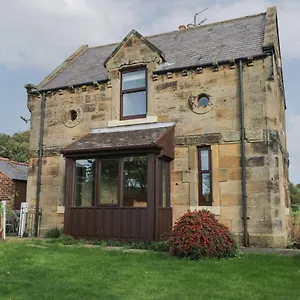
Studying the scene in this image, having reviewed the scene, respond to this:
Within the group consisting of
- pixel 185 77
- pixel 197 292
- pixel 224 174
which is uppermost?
pixel 185 77

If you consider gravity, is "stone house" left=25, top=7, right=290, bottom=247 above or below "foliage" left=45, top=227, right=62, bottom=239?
above

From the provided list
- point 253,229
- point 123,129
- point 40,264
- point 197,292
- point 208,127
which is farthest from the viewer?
point 123,129

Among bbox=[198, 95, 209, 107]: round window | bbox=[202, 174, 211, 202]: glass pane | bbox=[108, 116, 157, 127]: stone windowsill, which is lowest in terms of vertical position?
bbox=[202, 174, 211, 202]: glass pane

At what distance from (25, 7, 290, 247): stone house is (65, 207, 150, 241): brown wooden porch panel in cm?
3

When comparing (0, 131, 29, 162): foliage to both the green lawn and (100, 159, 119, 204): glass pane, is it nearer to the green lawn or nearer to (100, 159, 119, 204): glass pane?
(100, 159, 119, 204): glass pane

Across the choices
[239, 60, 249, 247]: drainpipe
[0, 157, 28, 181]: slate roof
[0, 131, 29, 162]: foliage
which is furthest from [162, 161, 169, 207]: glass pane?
[0, 131, 29, 162]: foliage

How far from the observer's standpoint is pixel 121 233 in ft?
39.2

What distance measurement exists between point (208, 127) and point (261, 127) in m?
1.74

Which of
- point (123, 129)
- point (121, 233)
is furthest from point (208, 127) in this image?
point (121, 233)

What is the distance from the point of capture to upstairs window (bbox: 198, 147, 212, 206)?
1254 cm

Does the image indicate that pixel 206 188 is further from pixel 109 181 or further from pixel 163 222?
pixel 109 181

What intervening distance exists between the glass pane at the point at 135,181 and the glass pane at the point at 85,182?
130 cm

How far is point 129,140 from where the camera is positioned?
41.6ft

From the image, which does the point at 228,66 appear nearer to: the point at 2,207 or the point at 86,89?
the point at 86,89
